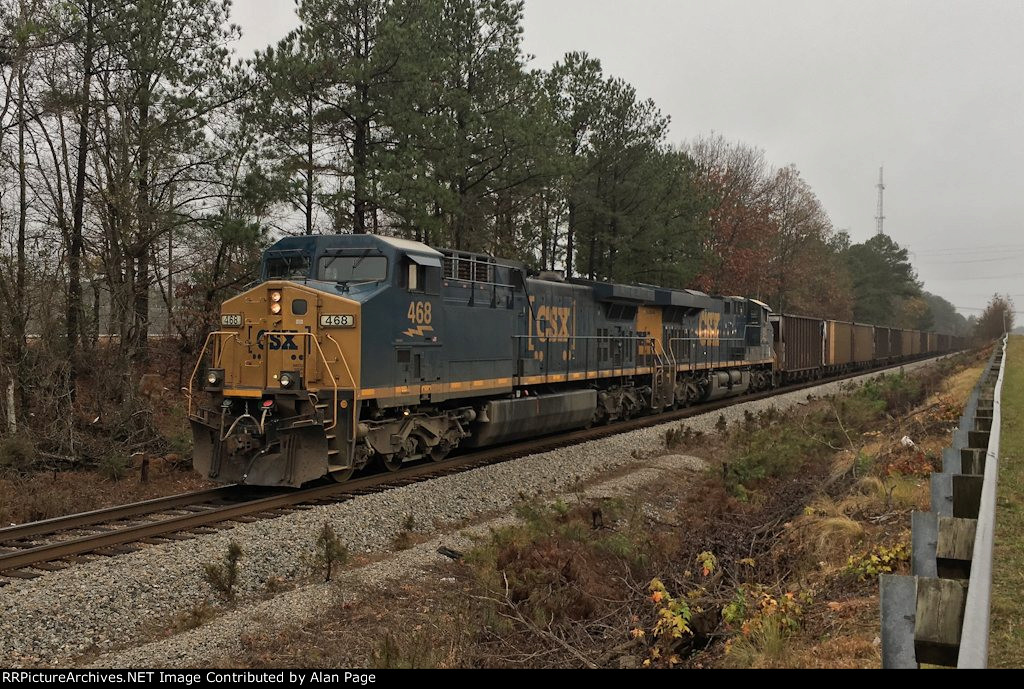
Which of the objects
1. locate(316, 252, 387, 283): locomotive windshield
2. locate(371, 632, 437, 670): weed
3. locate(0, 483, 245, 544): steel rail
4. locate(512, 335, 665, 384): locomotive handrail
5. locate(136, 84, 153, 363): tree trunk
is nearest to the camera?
locate(371, 632, 437, 670): weed

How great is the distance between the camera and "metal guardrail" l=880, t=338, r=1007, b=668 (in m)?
2.54

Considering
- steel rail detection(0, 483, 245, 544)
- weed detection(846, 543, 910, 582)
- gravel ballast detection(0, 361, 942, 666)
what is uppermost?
weed detection(846, 543, 910, 582)

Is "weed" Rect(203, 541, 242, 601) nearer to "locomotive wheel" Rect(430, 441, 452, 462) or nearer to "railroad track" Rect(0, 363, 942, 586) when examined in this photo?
"railroad track" Rect(0, 363, 942, 586)

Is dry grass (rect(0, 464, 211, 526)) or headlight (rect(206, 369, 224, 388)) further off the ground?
headlight (rect(206, 369, 224, 388))

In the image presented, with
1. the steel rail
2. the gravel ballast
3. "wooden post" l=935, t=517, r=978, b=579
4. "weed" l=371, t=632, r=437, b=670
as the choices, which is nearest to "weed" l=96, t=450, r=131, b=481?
the steel rail

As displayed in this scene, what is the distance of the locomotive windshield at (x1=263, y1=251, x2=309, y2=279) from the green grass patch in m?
9.03

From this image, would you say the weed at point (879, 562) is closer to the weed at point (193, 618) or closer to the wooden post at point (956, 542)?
the wooden post at point (956, 542)

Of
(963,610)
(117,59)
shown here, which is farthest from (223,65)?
(963,610)

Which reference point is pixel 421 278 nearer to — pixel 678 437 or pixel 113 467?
pixel 113 467

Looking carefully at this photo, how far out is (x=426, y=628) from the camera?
5797 millimetres

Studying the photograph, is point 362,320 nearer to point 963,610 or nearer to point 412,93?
point 963,610

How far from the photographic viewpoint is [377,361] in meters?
10.6

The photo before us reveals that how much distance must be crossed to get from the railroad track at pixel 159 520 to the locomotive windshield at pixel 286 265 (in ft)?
10.3

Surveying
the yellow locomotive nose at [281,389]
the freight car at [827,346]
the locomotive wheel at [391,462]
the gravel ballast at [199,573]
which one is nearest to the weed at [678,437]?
the gravel ballast at [199,573]
